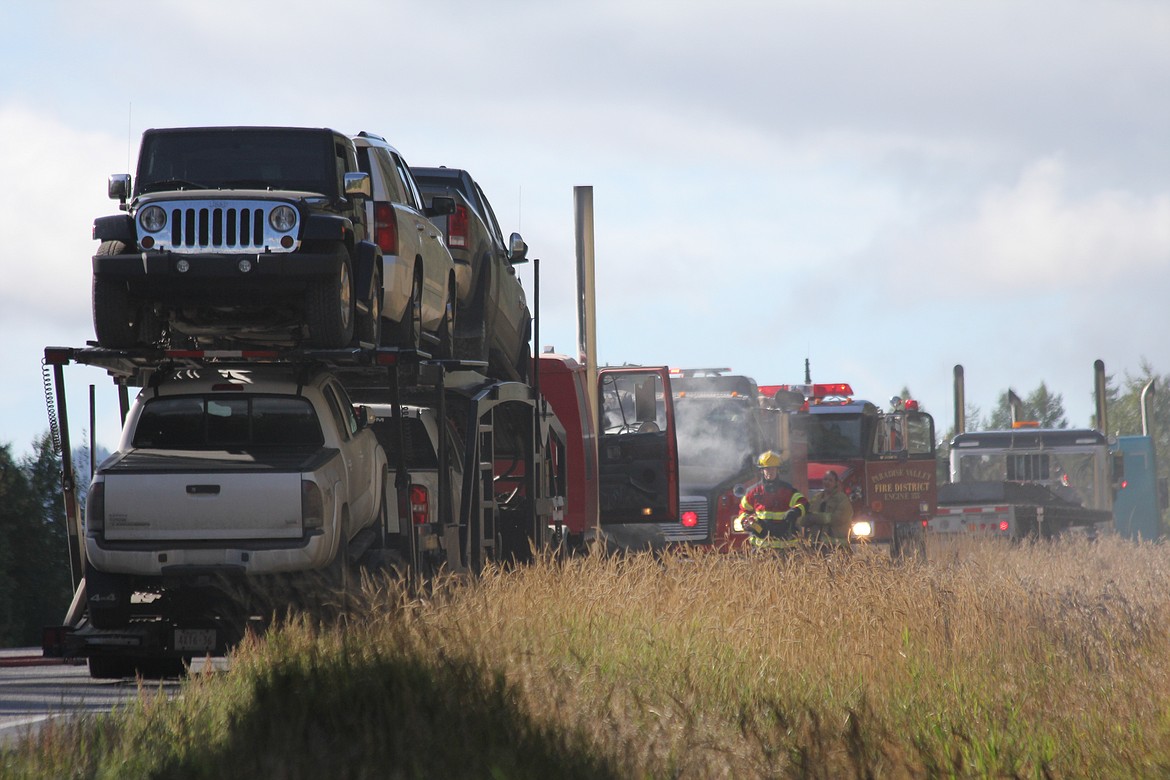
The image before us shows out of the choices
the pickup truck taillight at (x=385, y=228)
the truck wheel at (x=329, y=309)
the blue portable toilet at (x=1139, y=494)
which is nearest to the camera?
the truck wheel at (x=329, y=309)

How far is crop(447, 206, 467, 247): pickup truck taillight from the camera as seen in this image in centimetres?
1455

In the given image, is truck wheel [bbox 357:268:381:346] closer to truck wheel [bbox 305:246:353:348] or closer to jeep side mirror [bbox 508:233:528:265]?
truck wheel [bbox 305:246:353:348]

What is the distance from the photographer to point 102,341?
11.3m

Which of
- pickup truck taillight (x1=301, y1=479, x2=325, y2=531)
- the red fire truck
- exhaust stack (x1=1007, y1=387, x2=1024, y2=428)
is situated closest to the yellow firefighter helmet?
the red fire truck

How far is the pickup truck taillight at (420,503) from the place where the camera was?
502 inches

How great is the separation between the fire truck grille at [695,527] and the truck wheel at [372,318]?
13236mm

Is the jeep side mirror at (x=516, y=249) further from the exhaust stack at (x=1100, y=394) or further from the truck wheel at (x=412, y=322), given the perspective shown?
the exhaust stack at (x=1100, y=394)

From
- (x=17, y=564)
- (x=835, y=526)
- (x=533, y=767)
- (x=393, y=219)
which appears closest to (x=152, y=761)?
(x=533, y=767)

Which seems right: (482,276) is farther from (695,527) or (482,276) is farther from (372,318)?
(695,527)

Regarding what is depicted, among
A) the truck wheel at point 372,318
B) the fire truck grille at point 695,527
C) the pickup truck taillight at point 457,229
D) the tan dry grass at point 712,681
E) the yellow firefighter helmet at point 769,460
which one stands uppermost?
the pickup truck taillight at point 457,229

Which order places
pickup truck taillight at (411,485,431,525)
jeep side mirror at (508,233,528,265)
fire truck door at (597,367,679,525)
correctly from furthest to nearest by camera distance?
fire truck door at (597,367,679,525)
jeep side mirror at (508,233,528,265)
pickup truck taillight at (411,485,431,525)

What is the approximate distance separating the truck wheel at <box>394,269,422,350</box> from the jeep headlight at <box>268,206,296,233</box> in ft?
5.26

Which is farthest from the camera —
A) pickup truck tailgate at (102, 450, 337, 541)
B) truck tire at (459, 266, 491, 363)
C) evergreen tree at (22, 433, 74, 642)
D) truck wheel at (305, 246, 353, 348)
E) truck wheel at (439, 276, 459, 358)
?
→ evergreen tree at (22, 433, 74, 642)

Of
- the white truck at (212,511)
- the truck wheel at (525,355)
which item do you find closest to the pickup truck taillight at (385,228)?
the white truck at (212,511)
